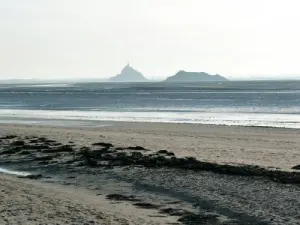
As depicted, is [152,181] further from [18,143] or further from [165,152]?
[18,143]

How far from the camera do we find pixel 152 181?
1430 centimetres

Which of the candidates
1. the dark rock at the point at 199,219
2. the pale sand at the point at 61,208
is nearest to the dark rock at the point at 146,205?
the pale sand at the point at 61,208

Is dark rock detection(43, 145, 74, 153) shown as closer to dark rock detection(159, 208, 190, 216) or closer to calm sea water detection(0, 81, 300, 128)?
dark rock detection(159, 208, 190, 216)

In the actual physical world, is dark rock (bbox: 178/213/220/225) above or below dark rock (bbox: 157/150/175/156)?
above

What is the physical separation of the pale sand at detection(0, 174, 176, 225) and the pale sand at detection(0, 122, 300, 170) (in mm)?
6748

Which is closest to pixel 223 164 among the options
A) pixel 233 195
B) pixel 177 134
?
pixel 233 195

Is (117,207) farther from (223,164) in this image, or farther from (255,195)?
(223,164)

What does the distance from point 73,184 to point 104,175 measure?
4.28ft

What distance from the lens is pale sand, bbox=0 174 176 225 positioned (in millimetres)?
10039

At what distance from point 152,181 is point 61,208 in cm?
380

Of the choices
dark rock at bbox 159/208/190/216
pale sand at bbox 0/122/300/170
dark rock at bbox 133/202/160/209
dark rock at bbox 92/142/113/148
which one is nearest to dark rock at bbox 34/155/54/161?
dark rock at bbox 92/142/113/148

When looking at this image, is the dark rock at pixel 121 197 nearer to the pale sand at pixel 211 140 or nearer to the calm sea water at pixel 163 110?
the pale sand at pixel 211 140

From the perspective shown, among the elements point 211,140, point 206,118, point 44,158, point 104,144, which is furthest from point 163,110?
point 44,158

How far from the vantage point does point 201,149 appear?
70.1ft
